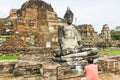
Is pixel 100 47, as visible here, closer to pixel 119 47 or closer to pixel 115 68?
pixel 119 47

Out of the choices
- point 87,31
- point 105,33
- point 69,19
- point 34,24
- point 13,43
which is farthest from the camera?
point 87,31

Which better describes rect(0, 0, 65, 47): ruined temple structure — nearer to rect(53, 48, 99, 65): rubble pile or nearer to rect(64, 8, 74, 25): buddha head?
rect(64, 8, 74, 25): buddha head

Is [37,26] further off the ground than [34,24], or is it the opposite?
[34,24]

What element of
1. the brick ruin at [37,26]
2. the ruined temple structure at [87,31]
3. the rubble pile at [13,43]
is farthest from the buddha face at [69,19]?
the ruined temple structure at [87,31]

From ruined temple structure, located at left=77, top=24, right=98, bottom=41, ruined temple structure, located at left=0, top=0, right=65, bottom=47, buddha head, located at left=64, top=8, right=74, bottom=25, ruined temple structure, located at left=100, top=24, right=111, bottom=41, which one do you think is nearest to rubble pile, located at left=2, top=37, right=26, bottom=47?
ruined temple structure, located at left=0, top=0, right=65, bottom=47

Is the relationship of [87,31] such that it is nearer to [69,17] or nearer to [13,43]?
[13,43]

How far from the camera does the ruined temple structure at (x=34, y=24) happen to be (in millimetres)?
28355

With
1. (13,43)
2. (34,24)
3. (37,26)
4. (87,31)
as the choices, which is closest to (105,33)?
(87,31)

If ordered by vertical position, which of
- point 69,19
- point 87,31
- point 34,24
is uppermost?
point 34,24

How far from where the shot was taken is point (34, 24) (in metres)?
30.6

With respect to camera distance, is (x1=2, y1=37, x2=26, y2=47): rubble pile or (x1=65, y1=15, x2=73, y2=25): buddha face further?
(x1=2, y1=37, x2=26, y2=47): rubble pile

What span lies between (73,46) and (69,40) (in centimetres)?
→ 33

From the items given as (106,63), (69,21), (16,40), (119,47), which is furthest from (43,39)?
(106,63)

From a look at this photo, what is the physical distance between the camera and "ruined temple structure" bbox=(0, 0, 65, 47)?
1116 inches
